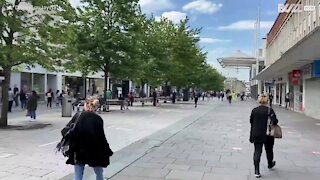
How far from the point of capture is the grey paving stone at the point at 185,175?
8.12 meters

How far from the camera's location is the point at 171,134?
15805 mm

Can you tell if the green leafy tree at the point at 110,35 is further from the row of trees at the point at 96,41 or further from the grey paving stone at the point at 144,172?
the grey paving stone at the point at 144,172

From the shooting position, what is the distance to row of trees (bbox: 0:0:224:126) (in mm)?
16469

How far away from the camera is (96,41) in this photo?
2745 centimetres

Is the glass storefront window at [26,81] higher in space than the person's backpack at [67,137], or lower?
higher

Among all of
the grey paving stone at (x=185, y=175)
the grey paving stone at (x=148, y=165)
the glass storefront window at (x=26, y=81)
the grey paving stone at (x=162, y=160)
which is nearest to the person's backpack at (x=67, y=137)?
the grey paving stone at (x=185, y=175)

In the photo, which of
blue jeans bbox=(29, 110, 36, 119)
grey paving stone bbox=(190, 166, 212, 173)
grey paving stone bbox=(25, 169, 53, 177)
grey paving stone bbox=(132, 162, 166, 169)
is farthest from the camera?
blue jeans bbox=(29, 110, 36, 119)

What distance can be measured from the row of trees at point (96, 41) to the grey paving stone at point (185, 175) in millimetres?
9301

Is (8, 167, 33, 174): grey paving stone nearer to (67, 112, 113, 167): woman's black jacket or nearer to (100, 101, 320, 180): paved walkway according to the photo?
(100, 101, 320, 180): paved walkway

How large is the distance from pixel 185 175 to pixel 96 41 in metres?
20.1

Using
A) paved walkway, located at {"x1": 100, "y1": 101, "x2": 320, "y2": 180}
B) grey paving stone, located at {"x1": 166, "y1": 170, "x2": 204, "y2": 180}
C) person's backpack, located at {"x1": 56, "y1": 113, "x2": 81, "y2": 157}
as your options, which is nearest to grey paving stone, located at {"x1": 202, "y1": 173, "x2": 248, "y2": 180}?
paved walkway, located at {"x1": 100, "y1": 101, "x2": 320, "y2": 180}

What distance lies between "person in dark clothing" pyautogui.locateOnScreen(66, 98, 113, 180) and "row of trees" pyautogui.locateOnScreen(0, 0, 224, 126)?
10.6 m

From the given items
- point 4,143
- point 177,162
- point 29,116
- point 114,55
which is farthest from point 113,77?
point 177,162

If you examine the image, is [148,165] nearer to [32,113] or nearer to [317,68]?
[32,113]
